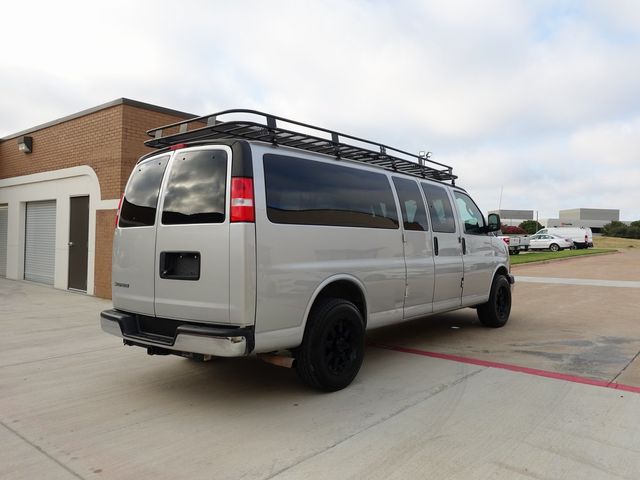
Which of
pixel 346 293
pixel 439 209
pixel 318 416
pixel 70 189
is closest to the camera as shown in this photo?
pixel 318 416

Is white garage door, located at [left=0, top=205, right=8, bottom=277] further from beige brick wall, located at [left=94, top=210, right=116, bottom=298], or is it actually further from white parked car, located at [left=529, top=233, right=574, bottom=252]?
white parked car, located at [left=529, top=233, right=574, bottom=252]

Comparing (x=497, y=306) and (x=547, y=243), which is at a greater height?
(x=547, y=243)

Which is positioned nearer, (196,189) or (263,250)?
(263,250)

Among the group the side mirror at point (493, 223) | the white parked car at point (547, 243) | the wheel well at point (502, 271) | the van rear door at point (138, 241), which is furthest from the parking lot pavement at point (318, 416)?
the white parked car at point (547, 243)

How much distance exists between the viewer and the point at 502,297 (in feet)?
26.1

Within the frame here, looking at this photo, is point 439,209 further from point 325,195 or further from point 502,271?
point 325,195

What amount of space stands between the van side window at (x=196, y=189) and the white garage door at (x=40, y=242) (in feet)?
35.0

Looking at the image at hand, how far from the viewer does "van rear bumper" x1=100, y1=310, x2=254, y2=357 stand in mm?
3713

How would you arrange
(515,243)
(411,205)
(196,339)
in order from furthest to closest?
(515,243)
(411,205)
(196,339)

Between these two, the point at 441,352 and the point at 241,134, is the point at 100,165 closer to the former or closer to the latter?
the point at 241,134

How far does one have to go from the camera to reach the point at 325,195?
15.3ft

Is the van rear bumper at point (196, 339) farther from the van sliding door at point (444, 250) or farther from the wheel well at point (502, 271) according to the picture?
the wheel well at point (502, 271)

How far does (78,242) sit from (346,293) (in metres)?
9.51

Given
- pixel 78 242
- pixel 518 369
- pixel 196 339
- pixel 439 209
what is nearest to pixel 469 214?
pixel 439 209
